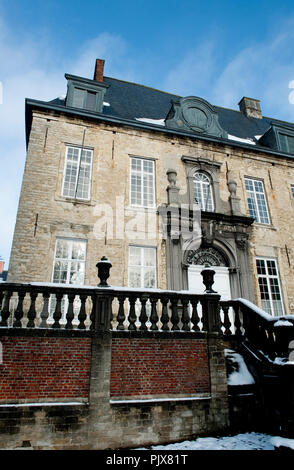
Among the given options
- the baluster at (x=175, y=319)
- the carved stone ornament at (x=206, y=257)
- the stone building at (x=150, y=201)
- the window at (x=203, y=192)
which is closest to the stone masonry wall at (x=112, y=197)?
Answer: the stone building at (x=150, y=201)

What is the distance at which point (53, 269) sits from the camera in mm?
8727

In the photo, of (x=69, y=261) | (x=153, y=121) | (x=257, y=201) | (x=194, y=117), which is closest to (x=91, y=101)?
(x=153, y=121)

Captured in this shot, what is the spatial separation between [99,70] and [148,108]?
2.74 m

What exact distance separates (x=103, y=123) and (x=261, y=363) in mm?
9104

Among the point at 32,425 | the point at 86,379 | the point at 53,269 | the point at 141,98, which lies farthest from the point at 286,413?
the point at 141,98

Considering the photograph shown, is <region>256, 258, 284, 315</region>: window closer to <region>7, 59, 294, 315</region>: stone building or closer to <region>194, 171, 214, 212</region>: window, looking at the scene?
<region>7, 59, 294, 315</region>: stone building

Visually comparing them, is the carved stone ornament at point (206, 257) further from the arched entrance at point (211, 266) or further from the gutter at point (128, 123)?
the gutter at point (128, 123)

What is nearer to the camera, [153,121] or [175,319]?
[175,319]

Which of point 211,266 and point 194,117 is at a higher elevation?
point 194,117

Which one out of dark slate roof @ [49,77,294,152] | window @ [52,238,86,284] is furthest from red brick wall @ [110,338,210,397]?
dark slate roof @ [49,77,294,152]

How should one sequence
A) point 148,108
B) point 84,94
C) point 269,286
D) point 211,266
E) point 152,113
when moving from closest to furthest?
1. point 211,266
2. point 269,286
3. point 84,94
4. point 152,113
5. point 148,108

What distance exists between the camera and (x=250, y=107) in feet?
57.7

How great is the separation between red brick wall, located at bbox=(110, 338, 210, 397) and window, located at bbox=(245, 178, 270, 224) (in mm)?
7639

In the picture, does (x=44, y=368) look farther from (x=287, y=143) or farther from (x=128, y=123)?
(x=287, y=143)
